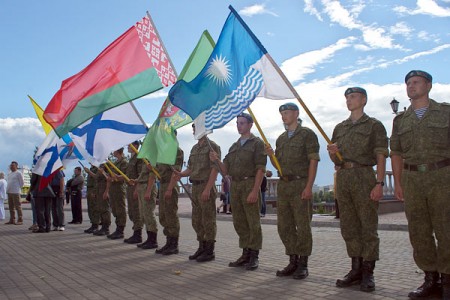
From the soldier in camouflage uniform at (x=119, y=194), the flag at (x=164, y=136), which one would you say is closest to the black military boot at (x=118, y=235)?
the soldier in camouflage uniform at (x=119, y=194)

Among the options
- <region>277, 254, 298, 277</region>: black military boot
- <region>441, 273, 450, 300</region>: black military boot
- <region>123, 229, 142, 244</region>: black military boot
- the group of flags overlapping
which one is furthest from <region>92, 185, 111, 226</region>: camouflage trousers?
<region>441, 273, 450, 300</region>: black military boot

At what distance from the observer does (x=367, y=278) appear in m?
5.51

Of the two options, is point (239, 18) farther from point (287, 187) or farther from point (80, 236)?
point (80, 236)

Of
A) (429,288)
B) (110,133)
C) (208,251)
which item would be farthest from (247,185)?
(110,133)

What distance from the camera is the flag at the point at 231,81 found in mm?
6703

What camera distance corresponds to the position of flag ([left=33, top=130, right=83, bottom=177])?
12.4 meters

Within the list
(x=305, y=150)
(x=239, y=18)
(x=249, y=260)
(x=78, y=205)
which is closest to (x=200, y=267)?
(x=249, y=260)

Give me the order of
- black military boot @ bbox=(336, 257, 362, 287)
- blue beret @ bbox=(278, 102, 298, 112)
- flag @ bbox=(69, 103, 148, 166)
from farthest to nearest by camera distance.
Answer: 1. flag @ bbox=(69, 103, 148, 166)
2. blue beret @ bbox=(278, 102, 298, 112)
3. black military boot @ bbox=(336, 257, 362, 287)

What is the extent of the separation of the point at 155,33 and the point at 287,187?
3.88 m

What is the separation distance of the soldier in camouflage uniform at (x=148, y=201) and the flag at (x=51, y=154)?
9.92ft

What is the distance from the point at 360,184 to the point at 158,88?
4.15 metres

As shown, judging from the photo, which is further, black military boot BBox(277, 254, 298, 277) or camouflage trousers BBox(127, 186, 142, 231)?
camouflage trousers BBox(127, 186, 142, 231)

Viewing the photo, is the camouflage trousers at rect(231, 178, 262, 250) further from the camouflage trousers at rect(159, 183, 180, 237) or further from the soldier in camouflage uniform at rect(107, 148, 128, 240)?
the soldier in camouflage uniform at rect(107, 148, 128, 240)

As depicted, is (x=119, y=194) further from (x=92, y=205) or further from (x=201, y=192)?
(x=201, y=192)
